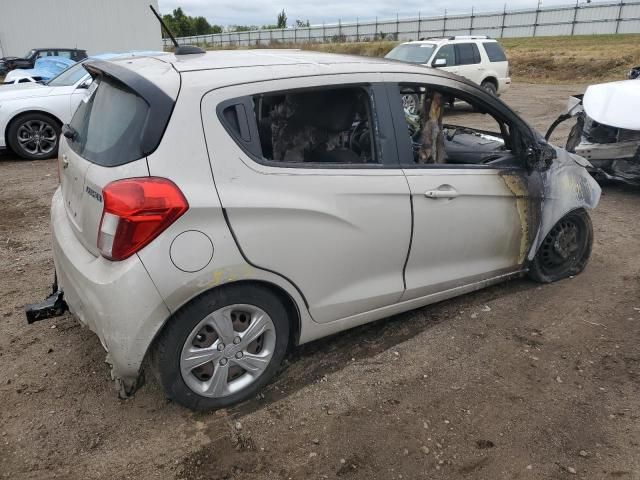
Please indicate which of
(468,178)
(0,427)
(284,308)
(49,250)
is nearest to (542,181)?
(468,178)

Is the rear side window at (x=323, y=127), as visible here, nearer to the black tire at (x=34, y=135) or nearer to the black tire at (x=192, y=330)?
the black tire at (x=192, y=330)

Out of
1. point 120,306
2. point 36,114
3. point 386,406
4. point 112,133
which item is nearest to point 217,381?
point 120,306

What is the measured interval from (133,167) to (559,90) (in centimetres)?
2003

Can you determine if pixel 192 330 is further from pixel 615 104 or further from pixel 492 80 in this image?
pixel 492 80

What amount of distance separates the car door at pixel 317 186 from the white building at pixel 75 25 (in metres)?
29.5

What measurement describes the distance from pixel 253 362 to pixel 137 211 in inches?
38.7

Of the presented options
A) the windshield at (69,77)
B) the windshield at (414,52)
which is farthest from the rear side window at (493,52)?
the windshield at (69,77)

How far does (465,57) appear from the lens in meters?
13.9

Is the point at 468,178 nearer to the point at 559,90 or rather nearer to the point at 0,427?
the point at 0,427

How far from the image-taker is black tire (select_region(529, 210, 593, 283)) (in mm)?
3928

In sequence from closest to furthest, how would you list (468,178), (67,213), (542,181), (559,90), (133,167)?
1. (133,167)
2. (67,213)
3. (468,178)
4. (542,181)
5. (559,90)

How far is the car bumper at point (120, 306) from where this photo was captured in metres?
2.22

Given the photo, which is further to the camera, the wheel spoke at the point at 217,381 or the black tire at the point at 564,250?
the black tire at the point at 564,250

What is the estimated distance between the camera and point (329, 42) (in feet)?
158
